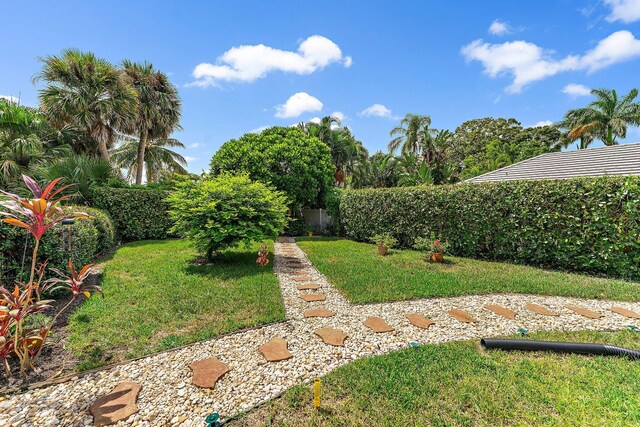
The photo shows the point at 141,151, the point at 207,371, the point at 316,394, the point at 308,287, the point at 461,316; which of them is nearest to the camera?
the point at 316,394

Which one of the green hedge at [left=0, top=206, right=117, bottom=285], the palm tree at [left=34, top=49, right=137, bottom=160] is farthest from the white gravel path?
the palm tree at [left=34, top=49, right=137, bottom=160]

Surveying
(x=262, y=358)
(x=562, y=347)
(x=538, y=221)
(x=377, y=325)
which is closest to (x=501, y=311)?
(x=562, y=347)

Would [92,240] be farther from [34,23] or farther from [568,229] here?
[568,229]

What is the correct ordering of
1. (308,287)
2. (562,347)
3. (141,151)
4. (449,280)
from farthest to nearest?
(141,151) → (449,280) → (308,287) → (562,347)

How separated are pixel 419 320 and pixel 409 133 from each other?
82.2ft

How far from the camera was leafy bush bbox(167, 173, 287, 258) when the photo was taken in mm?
6027

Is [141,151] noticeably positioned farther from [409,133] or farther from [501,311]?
[409,133]

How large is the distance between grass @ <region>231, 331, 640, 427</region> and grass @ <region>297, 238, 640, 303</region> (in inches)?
72.7

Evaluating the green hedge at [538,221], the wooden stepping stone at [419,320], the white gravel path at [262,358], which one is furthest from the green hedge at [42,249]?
the green hedge at [538,221]

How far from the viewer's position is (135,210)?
1019 centimetres

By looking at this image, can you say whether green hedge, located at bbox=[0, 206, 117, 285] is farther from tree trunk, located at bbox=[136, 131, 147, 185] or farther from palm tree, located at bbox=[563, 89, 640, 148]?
palm tree, located at bbox=[563, 89, 640, 148]

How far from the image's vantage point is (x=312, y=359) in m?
2.71

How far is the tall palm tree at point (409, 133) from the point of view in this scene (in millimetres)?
24766

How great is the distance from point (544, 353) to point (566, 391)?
27.7 inches
